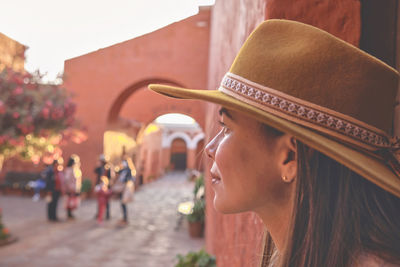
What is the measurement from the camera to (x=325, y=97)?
669mm

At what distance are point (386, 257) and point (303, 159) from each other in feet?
0.76

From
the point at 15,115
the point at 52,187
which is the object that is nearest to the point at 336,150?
the point at 15,115

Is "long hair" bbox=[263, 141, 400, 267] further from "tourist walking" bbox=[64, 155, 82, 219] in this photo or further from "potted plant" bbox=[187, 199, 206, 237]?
"tourist walking" bbox=[64, 155, 82, 219]

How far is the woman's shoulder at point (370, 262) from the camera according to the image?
1.94 ft

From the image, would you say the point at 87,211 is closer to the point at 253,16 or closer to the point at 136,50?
the point at 136,50

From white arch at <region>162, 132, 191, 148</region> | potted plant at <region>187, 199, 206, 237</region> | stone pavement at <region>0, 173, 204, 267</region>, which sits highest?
white arch at <region>162, 132, 191, 148</region>

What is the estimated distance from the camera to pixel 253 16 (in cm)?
142

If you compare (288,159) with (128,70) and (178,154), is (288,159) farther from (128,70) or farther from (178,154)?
(178,154)

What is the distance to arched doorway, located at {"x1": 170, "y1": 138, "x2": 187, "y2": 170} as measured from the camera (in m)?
29.3

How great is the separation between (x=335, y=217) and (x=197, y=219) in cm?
616

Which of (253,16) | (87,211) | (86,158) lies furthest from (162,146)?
(253,16)

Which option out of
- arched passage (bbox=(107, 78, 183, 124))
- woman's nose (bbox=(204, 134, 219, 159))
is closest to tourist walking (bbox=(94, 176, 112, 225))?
arched passage (bbox=(107, 78, 183, 124))

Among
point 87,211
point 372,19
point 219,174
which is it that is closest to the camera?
point 219,174

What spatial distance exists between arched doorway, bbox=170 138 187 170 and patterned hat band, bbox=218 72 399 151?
28348mm
